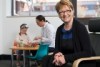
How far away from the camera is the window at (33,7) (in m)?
7.02

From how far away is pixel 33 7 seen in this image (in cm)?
713

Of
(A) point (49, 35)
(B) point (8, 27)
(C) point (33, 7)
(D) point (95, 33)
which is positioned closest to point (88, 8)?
(C) point (33, 7)

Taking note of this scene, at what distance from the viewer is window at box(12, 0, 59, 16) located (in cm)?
702

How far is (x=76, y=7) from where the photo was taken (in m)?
6.68

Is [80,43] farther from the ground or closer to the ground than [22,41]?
farther from the ground

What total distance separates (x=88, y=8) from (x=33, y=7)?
157 cm

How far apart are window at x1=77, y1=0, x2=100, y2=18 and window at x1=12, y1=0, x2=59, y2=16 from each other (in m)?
0.74

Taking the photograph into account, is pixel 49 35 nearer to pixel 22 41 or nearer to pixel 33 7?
pixel 22 41

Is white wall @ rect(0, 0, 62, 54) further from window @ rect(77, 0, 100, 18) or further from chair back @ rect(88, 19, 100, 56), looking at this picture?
chair back @ rect(88, 19, 100, 56)

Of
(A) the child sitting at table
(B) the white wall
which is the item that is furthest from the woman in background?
(B) the white wall

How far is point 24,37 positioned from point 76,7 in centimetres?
169

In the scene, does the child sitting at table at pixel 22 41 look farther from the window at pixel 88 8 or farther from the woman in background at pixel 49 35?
the window at pixel 88 8

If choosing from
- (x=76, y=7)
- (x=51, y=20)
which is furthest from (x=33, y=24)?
(x=76, y=7)

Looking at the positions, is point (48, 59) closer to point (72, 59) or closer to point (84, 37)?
point (72, 59)
